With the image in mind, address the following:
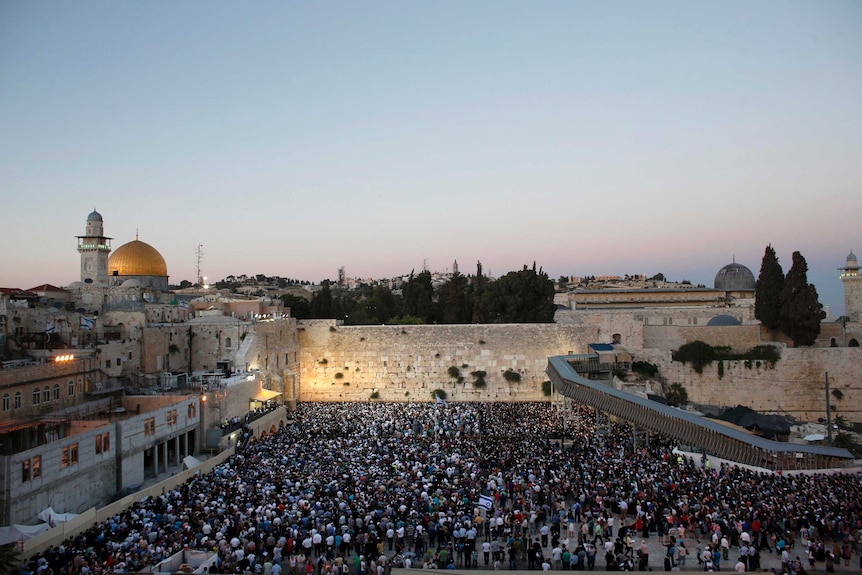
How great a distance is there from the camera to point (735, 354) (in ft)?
87.7

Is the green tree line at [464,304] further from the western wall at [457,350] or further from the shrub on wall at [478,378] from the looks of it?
the shrub on wall at [478,378]

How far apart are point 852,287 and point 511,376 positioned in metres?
23.9

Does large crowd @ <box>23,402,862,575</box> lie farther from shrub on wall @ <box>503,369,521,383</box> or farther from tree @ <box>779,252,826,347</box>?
tree @ <box>779,252,826,347</box>

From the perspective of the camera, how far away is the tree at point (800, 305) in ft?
92.2

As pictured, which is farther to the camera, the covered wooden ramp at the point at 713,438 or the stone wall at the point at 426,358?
the stone wall at the point at 426,358

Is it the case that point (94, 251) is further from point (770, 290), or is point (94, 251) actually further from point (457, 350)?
point (770, 290)

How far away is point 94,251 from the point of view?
33.6 m

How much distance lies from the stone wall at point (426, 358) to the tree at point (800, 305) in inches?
330

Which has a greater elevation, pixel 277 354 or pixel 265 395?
pixel 277 354

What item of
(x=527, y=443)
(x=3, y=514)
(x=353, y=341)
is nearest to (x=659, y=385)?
(x=527, y=443)

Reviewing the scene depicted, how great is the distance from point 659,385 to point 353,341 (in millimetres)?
13141

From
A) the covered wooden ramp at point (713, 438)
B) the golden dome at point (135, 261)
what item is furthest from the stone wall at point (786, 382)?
the golden dome at point (135, 261)

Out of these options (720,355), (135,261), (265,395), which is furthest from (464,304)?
(135,261)

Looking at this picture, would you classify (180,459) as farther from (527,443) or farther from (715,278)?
(715,278)
